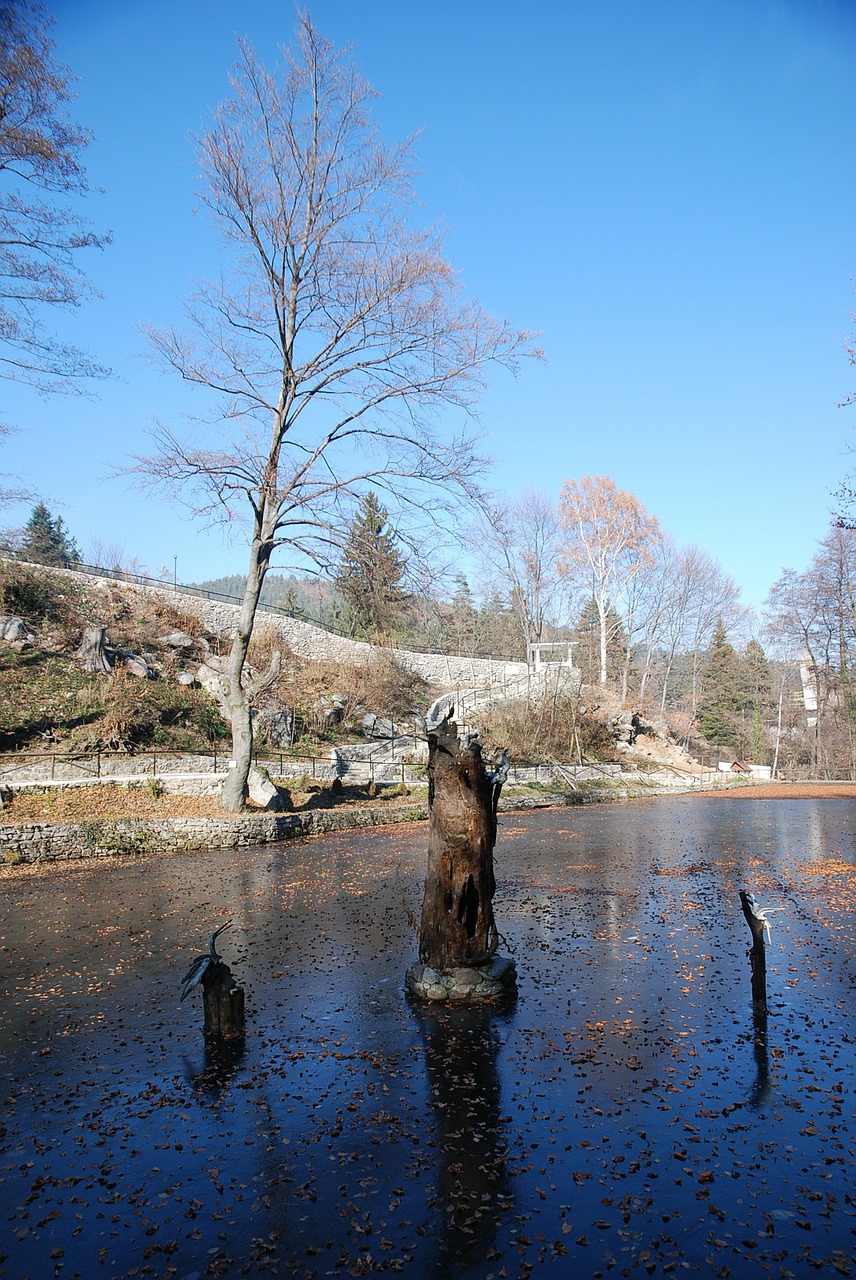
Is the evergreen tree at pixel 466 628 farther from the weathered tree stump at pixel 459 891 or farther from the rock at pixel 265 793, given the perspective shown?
the weathered tree stump at pixel 459 891

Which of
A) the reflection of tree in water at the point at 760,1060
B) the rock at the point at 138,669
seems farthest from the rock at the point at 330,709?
the reflection of tree in water at the point at 760,1060

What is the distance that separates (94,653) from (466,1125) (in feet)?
72.8

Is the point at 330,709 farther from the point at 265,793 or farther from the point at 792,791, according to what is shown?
the point at 792,791

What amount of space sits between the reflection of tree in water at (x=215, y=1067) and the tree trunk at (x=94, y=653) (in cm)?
1979

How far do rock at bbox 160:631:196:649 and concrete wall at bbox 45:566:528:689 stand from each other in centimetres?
249

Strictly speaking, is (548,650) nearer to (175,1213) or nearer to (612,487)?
(612,487)

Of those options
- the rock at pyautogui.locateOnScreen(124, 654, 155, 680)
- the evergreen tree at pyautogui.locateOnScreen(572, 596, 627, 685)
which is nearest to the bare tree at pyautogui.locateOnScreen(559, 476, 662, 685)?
the evergreen tree at pyautogui.locateOnScreen(572, 596, 627, 685)

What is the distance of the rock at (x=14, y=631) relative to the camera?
23969mm

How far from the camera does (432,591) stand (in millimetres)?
16672

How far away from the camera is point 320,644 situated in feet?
115

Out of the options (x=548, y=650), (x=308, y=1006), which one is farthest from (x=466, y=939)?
(x=548, y=650)

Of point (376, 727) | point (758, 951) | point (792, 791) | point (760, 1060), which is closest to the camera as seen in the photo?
point (760, 1060)

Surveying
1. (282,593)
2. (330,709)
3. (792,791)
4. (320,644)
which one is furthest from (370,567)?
(282,593)

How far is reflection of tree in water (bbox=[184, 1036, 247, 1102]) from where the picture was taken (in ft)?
17.4
